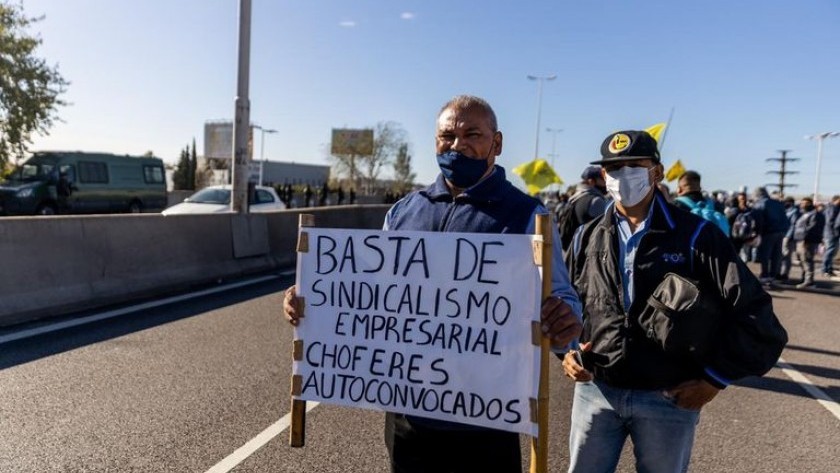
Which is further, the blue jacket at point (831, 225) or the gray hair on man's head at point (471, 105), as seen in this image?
the blue jacket at point (831, 225)

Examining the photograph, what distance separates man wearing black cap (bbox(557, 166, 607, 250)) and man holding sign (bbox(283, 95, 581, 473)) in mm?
3520

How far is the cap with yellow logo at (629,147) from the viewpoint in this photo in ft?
8.29

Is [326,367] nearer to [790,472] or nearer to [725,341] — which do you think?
[725,341]

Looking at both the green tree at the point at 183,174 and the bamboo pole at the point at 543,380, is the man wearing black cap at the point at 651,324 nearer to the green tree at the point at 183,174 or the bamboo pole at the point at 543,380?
the bamboo pole at the point at 543,380

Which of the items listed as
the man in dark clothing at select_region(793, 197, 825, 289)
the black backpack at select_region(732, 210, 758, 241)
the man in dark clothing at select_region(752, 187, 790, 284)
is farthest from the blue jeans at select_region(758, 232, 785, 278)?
the man in dark clothing at select_region(793, 197, 825, 289)

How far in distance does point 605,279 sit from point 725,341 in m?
0.50

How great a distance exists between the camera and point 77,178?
71.3 feet

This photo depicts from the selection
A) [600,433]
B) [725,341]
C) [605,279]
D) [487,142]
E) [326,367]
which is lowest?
[600,433]

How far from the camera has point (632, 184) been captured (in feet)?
8.34

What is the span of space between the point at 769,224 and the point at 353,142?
67.4m

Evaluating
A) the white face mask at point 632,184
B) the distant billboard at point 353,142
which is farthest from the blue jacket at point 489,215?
the distant billboard at point 353,142

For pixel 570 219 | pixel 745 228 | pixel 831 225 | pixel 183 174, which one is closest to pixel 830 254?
pixel 831 225

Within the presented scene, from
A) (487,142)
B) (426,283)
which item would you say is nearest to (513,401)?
(426,283)

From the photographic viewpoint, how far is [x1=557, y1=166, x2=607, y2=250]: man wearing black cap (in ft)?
18.9
